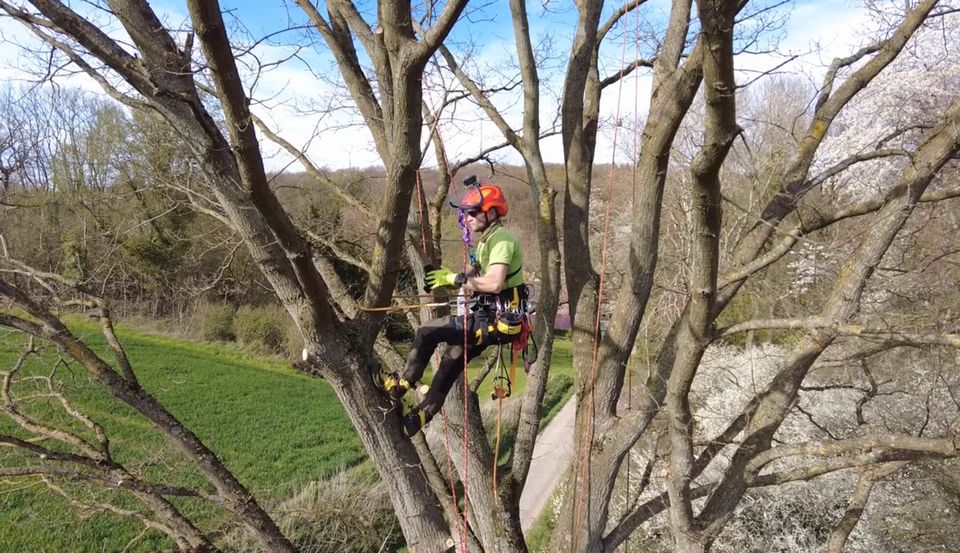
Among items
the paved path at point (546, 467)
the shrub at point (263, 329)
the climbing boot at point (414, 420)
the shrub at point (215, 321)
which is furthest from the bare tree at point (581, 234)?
the shrub at point (215, 321)

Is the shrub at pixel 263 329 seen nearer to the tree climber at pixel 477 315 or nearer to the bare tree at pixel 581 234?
the bare tree at pixel 581 234

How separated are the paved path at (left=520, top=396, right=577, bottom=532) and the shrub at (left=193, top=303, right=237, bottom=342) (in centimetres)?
1061

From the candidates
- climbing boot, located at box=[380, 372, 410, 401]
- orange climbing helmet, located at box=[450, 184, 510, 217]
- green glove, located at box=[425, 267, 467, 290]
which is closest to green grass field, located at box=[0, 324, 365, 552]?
climbing boot, located at box=[380, 372, 410, 401]

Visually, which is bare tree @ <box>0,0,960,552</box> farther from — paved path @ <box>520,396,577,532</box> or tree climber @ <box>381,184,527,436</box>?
paved path @ <box>520,396,577,532</box>

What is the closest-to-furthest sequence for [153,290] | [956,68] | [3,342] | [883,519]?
1. [3,342]
2. [883,519]
3. [956,68]
4. [153,290]

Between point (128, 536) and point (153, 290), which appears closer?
point (128, 536)

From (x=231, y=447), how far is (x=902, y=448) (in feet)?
34.7

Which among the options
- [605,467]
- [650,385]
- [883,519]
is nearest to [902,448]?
[650,385]

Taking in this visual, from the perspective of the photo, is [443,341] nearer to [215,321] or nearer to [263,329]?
[263,329]

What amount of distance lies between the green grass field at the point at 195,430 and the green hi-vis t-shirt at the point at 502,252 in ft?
8.83

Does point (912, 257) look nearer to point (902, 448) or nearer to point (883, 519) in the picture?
point (883, 519)

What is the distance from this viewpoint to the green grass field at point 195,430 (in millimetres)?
7148

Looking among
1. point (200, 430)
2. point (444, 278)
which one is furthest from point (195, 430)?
point (444, 278)

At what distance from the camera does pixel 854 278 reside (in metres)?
3.23
